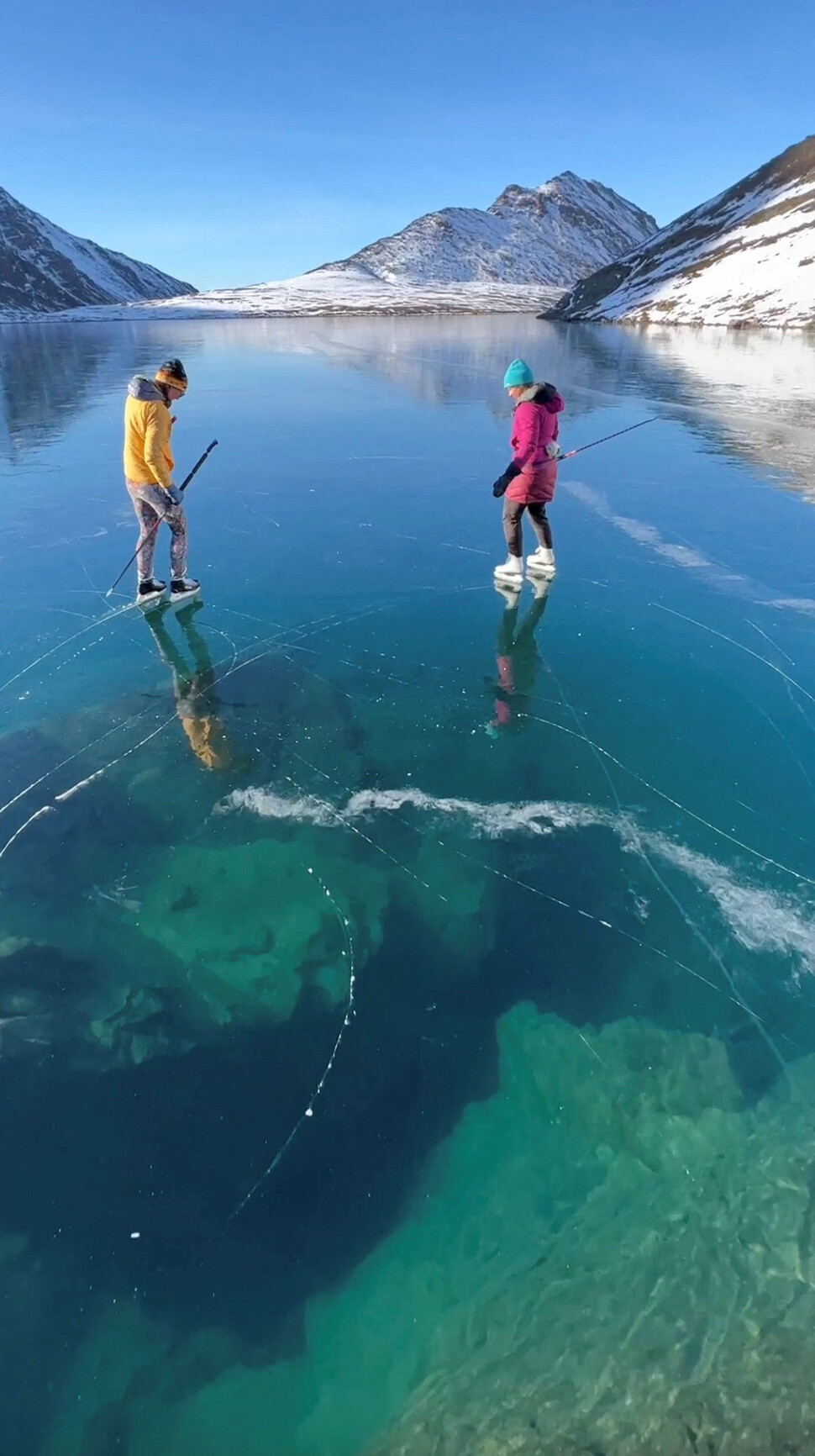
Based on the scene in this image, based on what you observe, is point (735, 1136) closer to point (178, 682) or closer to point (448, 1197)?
point (448, 1197)

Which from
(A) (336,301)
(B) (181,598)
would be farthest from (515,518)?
(A) (336,301)

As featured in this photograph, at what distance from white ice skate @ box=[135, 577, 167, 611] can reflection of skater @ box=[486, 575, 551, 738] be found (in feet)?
12.9

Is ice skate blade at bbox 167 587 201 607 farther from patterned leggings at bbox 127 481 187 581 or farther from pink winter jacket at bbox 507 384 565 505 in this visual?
pink winter jacket at bbox 507 384 565 505

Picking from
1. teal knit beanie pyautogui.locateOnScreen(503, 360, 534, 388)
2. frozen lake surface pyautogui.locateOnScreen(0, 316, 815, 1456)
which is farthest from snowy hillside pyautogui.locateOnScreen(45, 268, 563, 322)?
frozen lake surface pyautogui.locateOnScreen(0, 316, 815, 1456)

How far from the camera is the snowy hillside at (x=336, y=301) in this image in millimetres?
127438

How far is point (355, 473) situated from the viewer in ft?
42.5

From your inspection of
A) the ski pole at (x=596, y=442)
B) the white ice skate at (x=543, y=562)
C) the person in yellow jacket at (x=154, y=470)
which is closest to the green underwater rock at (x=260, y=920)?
the person in yellow jacket at (x=154, y=470)

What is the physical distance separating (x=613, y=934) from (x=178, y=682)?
4.52 meters

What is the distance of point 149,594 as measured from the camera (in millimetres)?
8117

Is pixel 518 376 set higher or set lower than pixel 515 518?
higher

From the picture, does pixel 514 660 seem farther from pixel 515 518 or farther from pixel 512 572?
pixel 515 518

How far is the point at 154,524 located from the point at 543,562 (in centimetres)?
462

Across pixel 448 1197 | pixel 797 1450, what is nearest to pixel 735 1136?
pixel 797 1450

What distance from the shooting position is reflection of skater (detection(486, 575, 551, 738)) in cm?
609
